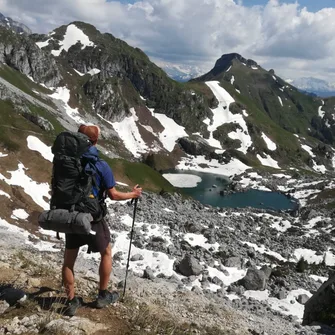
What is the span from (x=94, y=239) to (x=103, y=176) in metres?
1.72

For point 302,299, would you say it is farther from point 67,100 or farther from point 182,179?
point 67,100

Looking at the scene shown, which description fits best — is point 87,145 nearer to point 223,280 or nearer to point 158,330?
point 158,330

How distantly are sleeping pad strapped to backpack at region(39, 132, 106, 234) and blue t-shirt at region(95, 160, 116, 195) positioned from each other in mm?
193

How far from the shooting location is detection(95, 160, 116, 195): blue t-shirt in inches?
367

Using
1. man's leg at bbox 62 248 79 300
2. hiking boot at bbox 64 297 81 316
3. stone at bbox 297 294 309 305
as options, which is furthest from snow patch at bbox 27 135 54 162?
hiking boot at bbox 64 297 81 316

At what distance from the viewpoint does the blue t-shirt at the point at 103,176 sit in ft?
30.6

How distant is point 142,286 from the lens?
17266 mm

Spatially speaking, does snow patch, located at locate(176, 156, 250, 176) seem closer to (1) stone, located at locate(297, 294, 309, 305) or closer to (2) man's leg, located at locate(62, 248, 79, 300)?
(1) stone, located at locate(297, 294, 309, 305)

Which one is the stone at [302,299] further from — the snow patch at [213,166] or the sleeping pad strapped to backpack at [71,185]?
the snow patch at [213,166]

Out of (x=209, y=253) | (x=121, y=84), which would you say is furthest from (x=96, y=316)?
(x=121, y=84)

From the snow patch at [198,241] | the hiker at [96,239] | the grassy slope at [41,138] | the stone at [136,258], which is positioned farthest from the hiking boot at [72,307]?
the grassy slope at [41,138]

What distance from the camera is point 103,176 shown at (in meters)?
9.42

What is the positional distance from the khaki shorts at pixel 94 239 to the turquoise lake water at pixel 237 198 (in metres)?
96.2

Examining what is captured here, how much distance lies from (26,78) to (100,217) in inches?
6665
